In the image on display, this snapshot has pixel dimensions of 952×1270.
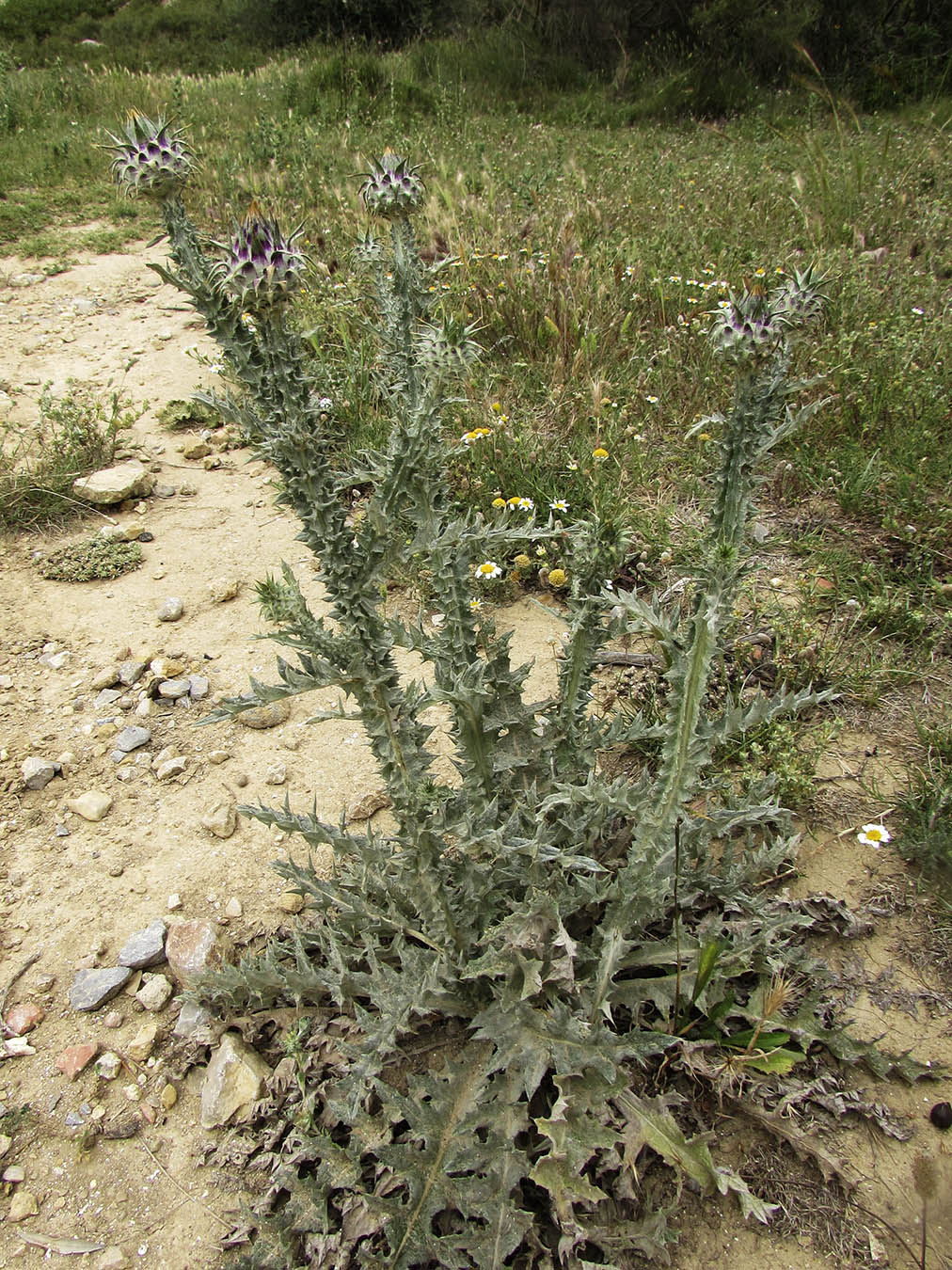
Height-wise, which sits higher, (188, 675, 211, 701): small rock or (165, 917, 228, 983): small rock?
(188, 675, 211, 701): small rock

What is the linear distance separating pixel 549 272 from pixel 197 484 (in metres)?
2.63

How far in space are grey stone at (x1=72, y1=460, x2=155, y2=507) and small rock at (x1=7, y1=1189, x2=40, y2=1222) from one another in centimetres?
334

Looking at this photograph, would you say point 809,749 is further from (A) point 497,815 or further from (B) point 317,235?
(B) point 317,235

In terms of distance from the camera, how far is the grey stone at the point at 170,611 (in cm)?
379

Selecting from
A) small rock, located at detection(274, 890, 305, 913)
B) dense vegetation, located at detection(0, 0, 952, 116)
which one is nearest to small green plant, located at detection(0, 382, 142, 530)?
small rock, located at detection(274, 890, 305, 913)

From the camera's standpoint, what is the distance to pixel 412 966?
207 centimetres

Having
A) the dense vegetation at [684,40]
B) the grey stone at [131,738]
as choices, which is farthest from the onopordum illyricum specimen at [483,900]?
the dense vegetation at [684,40]

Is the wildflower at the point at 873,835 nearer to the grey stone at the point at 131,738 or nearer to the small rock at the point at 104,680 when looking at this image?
the grey stone at the point at 131,738

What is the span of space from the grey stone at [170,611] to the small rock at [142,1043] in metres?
1.95

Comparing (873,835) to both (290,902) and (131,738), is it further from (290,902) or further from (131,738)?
(131,738)

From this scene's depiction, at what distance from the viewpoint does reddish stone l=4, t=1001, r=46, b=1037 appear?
7.72ft

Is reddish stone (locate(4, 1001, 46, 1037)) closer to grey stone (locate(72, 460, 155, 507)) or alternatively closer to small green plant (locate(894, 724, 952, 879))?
small green plant (locate(894, 724, 952, 879))

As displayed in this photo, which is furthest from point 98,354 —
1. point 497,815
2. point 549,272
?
point 497,815

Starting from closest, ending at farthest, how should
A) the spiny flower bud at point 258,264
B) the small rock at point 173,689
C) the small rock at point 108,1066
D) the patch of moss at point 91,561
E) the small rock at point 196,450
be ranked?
the spiny flower bud at point 258,264 → the small rock at point 108,1066 → the small rock at point 173,689 → the patch of moss at point 91,561 → the small rock at point 196,450
